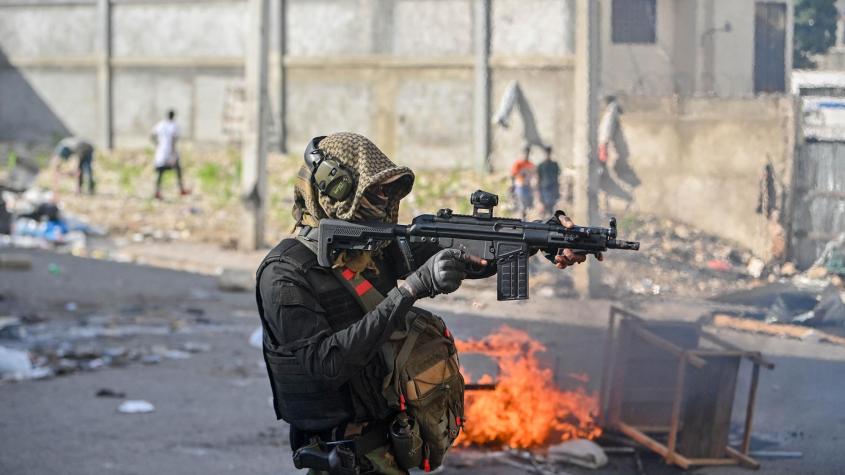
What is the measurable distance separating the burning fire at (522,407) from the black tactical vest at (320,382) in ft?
9.72

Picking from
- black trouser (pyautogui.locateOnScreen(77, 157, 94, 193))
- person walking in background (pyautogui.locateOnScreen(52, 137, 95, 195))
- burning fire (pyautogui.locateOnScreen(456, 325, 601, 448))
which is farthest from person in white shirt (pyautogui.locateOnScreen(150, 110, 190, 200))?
burning fire (pyautogui.locateOnScreen(456, 325, 601, 448))

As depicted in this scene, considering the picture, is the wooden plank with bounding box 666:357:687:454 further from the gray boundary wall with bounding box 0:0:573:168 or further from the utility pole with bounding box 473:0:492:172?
the utility pole with bounding box 473:0:492:172

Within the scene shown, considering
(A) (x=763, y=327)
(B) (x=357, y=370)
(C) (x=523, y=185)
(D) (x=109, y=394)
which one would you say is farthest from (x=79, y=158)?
(B) (x=357, y=370)

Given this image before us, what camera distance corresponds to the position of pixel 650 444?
650 centimetres

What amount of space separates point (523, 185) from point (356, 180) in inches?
486

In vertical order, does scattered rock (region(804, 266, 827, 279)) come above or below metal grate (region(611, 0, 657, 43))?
below

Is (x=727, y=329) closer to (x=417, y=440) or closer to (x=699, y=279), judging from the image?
(x=699, y=279)

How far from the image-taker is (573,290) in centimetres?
1227

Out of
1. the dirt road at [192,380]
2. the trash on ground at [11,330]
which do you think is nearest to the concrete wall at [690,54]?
the dirt road at [192,380]

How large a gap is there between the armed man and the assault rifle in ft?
0.12

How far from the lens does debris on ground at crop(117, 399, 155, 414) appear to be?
24.1ft

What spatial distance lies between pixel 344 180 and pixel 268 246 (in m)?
11.6

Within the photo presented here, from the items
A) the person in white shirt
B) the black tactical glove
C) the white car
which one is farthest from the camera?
the person in white shirt

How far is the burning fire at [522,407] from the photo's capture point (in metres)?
6.57
